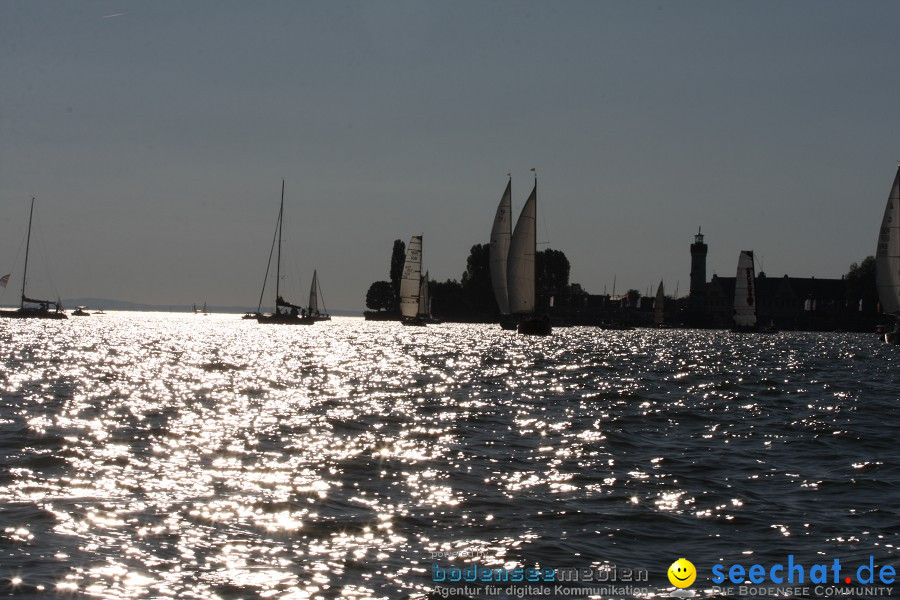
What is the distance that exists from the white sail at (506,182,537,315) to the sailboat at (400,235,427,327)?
3731cm

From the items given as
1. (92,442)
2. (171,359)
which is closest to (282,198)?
(171,359)

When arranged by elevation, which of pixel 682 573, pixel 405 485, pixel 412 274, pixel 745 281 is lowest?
pixel 682 573

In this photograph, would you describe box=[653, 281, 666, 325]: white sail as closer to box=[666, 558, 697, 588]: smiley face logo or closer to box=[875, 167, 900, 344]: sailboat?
box=[875, 167, 900, 344]: sailboat

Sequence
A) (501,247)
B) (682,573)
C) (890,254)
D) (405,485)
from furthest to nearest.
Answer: (501,247) → (890,254) → (405,485) → (682,573)

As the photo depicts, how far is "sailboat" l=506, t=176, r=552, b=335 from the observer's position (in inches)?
3469

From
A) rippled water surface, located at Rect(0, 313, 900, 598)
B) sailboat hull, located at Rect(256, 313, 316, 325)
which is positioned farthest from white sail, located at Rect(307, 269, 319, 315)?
rippled water surface, located at Rect(0, 313, 900, 598)

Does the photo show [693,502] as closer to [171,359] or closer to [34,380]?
[34,380]

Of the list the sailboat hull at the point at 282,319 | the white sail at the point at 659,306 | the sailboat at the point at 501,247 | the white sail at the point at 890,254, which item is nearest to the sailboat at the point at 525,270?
the sailboat at the point at 501,247

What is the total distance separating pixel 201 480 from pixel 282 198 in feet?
396

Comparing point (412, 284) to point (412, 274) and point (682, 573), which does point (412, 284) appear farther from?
point (682, 573)

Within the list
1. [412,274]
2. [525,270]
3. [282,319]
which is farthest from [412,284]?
[525,270]

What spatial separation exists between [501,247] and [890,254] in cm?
3178

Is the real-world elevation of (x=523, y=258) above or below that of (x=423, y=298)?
below

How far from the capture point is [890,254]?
86938 millimetres
